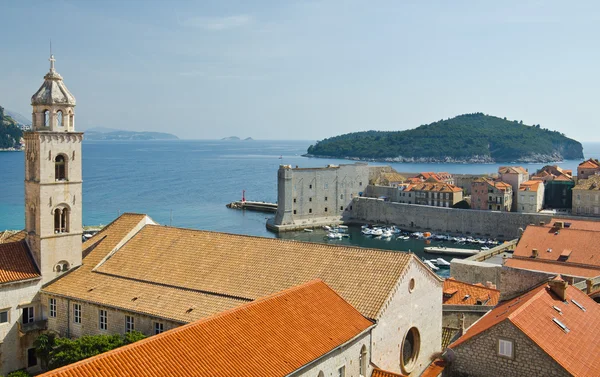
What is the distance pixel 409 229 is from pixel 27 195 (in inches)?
2423

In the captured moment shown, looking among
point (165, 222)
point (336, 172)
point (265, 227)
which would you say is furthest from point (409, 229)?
point (165, 222)

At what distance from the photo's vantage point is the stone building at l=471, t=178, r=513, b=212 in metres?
74.8

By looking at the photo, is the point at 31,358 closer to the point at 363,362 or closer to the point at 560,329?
→ the point at 363,362

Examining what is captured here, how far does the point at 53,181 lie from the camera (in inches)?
907

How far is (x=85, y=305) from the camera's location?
21.1m

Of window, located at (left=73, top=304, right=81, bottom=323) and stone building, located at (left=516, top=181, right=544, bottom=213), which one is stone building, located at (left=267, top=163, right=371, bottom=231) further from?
window, located at (left=73, top=304, right=81, bottom=323)

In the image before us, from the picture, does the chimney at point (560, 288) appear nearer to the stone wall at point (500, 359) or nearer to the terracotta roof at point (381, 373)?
the stone wall at point (500, 359)

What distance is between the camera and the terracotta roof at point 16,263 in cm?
2192

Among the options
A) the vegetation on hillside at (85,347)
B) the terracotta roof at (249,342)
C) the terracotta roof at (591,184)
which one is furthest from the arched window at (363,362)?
the terracotta roof at (591,184)

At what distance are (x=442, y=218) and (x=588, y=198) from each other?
59.3ft

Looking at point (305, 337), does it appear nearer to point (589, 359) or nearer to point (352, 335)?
point (352, 335)

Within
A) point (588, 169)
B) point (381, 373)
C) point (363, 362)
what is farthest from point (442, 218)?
point (363, 362)

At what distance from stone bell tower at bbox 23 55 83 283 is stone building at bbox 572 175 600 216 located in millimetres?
63752

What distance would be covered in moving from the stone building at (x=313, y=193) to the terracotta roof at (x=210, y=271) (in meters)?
53.4
